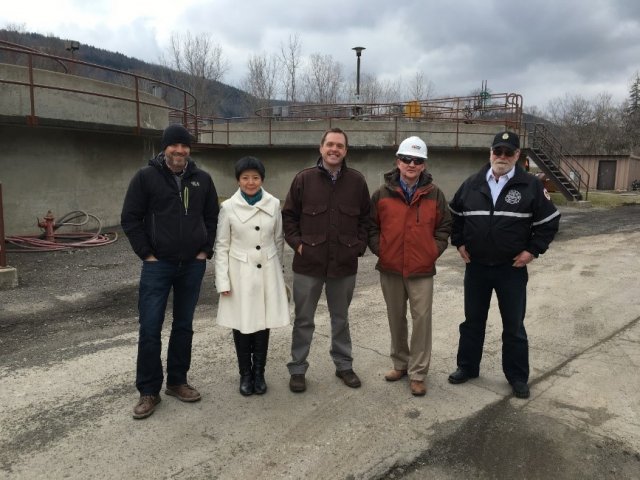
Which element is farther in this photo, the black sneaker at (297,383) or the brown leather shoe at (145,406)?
the black sneaker at (297,383)

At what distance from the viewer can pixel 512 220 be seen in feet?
12.0

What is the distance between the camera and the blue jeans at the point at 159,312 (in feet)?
11.5

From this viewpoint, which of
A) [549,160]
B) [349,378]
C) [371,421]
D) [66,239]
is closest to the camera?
[371,421]

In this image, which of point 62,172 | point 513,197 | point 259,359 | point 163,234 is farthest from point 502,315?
point 62,172

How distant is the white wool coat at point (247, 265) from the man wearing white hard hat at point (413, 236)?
2.71ft

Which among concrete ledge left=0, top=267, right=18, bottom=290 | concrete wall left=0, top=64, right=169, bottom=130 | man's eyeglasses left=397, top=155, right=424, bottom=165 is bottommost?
concrete ledge left=0, top=267, right=18, bottom=290

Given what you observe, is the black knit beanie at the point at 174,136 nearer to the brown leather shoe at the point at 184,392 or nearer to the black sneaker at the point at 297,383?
the brown leather shoe at the point at 184,392

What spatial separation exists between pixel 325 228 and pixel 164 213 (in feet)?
3.74

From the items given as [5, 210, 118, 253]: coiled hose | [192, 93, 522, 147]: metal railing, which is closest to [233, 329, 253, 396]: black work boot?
[5, 210, 118, 253]: coiled hose

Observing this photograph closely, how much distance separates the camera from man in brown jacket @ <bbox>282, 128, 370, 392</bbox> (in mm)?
3762

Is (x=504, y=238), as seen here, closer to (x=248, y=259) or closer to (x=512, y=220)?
(x=512, y=220)

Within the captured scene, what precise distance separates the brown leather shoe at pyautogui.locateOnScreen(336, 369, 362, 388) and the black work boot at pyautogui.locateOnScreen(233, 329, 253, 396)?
73 centimetres

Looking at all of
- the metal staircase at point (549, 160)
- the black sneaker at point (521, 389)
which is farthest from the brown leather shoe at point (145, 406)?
the metal staircase at point (549, 160)

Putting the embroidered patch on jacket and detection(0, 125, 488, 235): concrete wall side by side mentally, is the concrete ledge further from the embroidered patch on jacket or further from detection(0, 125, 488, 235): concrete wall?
the embroidered patch on jacket
